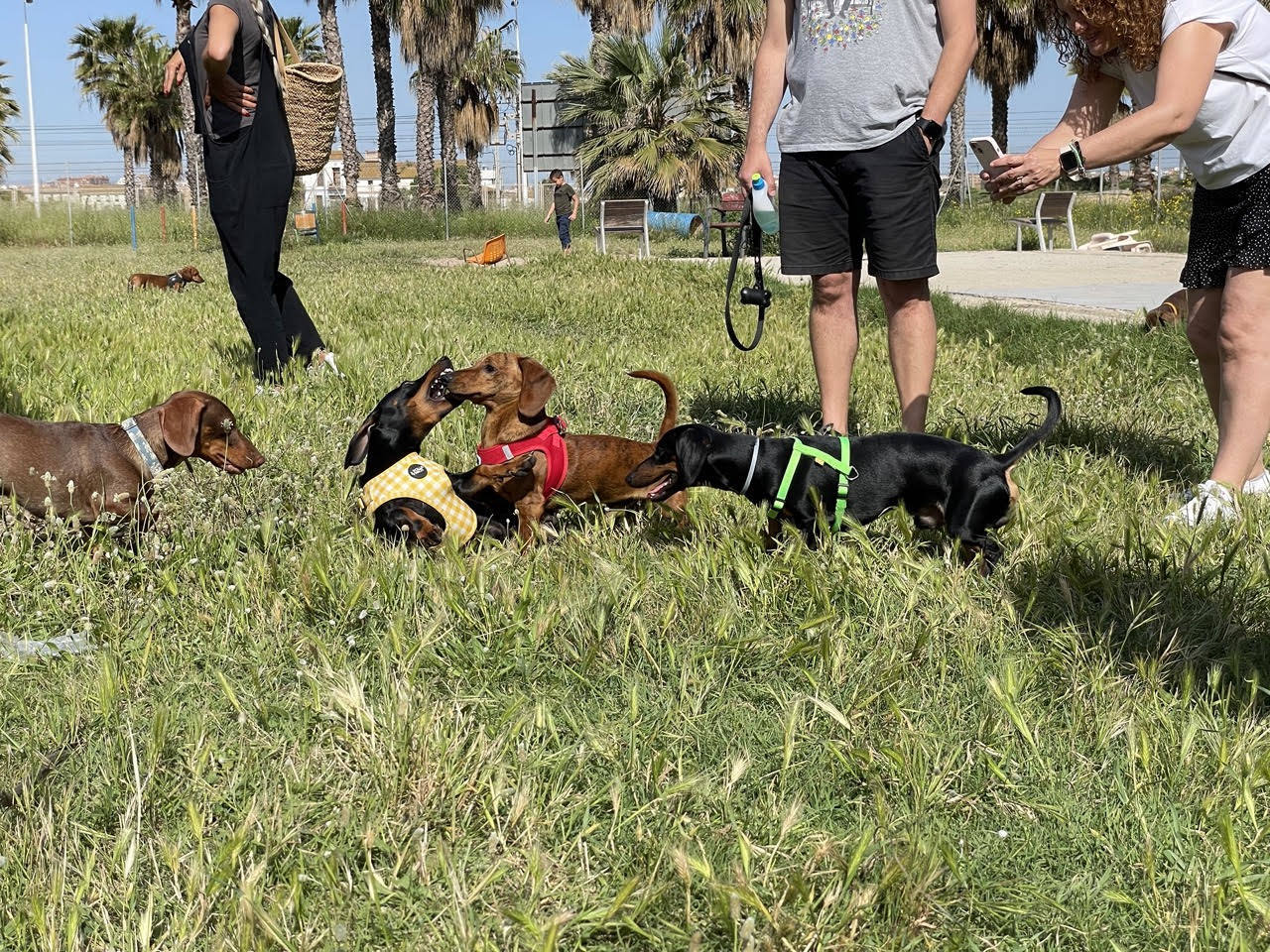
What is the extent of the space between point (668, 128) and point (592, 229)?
9.79 feet

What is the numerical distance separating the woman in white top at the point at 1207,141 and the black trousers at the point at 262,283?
3379 millimetres

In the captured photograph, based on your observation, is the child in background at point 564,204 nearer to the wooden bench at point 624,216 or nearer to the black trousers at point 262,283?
the wooden bench at point 624,216

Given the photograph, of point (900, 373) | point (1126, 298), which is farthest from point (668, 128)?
point (900, 373)

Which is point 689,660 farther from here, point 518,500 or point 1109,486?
point 1109,486

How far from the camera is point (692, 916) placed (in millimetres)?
1707

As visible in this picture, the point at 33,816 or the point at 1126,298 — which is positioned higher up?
the point at 1126,298

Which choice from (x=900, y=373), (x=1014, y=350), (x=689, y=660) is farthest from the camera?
(x=1014, y=350)

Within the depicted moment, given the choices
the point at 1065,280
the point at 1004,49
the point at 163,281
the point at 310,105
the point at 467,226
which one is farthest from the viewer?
the point at 1004,49

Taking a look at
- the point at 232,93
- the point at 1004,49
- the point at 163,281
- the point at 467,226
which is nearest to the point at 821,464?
the point at 232,93

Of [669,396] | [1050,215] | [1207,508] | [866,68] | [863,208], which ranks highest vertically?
[1050,215]

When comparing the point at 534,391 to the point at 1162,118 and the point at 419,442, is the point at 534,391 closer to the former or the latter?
the point at 419,442

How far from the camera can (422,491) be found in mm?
3359

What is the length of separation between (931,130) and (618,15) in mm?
29367

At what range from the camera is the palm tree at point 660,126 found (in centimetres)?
2619
